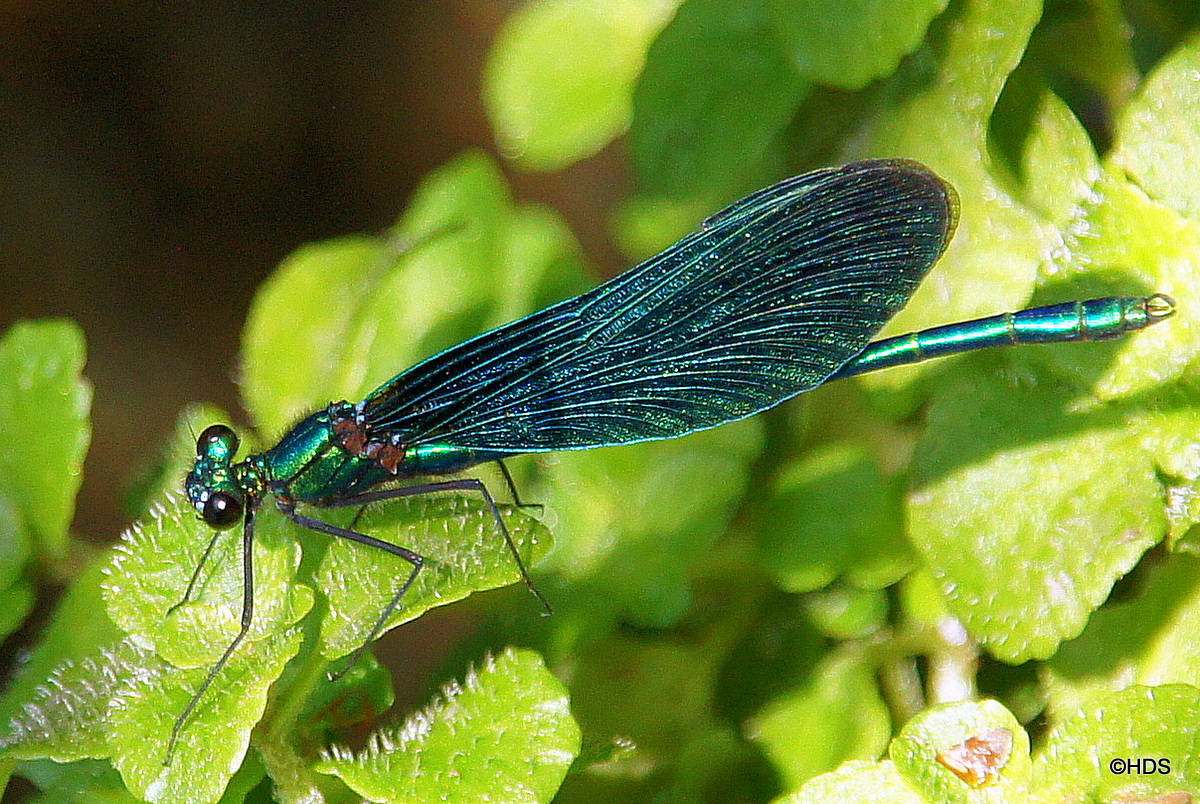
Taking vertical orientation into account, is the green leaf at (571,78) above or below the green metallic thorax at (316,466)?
above

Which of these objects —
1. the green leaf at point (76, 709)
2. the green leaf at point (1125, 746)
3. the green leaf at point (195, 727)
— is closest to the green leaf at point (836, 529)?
the green leaf at point (1125, 746)

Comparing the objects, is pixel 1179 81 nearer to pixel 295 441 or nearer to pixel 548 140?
→ pixel 548 140

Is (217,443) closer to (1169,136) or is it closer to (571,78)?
(571,78)

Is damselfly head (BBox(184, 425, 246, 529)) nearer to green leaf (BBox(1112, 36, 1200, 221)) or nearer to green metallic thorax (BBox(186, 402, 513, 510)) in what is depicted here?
green metallic thorax (BBox(186, 402, 513, 510))

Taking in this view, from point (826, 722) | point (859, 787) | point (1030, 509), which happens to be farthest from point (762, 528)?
point (859, 787)

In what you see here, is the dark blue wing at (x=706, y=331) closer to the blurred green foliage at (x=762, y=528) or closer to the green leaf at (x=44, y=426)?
the blurred green foliage at (x=762, y=528)
